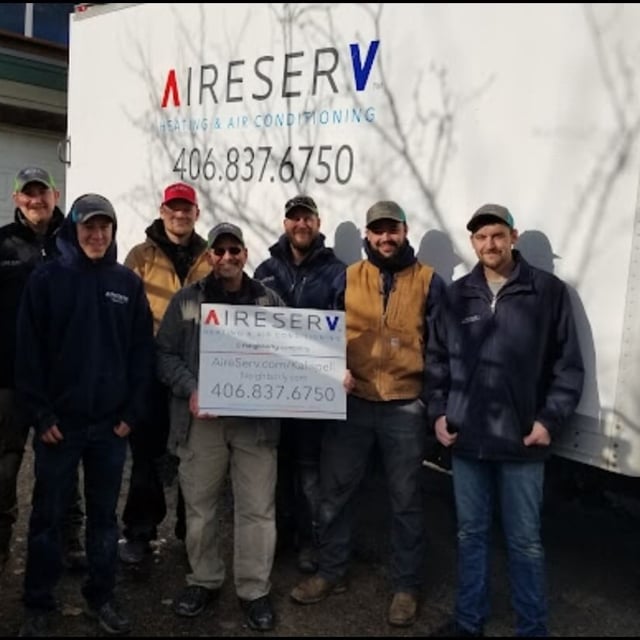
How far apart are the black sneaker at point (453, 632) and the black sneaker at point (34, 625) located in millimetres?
1628

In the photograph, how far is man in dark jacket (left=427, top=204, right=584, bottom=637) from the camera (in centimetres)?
328

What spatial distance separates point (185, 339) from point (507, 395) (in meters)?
1.39

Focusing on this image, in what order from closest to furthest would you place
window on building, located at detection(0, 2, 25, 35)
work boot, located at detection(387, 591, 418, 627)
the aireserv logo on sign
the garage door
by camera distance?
the aireserv logo on sign → work boot, located at detection(387, 591, 418, 627) → the garage door → window on building, located at detection(0, 2, 25, 35)

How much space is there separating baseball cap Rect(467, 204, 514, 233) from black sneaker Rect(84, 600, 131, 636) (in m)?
2.23

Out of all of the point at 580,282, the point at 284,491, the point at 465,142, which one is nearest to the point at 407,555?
the point at 284,491

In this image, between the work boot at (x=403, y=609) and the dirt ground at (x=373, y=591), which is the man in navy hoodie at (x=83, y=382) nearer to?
the dirt ground at (x=373, y=591)

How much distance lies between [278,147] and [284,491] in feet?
6.02

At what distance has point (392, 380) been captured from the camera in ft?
11.9

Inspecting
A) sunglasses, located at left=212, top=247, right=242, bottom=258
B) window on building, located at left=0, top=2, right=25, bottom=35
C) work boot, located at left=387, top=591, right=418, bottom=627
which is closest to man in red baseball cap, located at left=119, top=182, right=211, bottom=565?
sunglasses, located at left=212, top=247, right=242, bottom=258

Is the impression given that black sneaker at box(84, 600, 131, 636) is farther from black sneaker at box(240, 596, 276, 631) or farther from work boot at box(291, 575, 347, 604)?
work boot at box(291, 575, 347, 604)

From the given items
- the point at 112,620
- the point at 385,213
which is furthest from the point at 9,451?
the point at 385,213

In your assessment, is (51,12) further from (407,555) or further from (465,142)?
(407,555)

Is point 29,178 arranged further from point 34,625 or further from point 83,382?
point 34,625

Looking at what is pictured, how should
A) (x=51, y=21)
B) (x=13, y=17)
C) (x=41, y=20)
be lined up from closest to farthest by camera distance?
1. (x=13, y=17)
2. (x=41, y=20)
3. (x=51, y=21)
